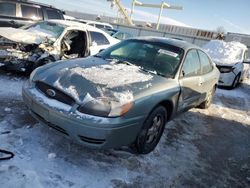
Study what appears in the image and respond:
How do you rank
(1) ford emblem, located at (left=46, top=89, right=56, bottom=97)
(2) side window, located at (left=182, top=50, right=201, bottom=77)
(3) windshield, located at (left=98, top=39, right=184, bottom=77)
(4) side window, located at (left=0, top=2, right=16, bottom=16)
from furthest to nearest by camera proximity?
(4) side window, located at (left=0, top=2, right=16, bottom=16) < (2) side window, located at (left=182, top=50, right=201, bottom=77) < (3) windshield, located at (left=98, top=39, right=184, bottom=77) < (1) ford emblem, located at (left=46, top=89, right=56, bottom=97)

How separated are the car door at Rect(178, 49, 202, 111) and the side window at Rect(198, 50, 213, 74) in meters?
0.24

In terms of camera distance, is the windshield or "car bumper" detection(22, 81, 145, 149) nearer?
"car bumper" detection(22, 81, 145, 149)

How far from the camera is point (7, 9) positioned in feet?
33.8

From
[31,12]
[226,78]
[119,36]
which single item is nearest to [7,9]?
[31,12]

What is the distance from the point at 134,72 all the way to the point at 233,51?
8554 millimetres

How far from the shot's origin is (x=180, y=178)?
12.3ft

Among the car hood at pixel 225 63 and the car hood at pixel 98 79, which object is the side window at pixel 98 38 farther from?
the car hood at pixel 225 63

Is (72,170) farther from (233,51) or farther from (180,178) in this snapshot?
(233,51)

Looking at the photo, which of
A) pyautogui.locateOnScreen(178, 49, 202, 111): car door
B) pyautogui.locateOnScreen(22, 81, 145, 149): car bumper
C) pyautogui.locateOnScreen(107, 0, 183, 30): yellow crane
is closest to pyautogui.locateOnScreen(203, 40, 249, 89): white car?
pyautogui.locateOnScreen(178, 49, 202, 111): car door

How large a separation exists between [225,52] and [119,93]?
9.17m

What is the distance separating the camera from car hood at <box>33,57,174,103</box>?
3.49 metres

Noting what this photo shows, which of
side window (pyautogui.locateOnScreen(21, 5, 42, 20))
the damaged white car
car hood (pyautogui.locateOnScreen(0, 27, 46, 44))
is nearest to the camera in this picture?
the damaged white car

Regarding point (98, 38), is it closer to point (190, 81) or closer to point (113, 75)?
point (190, 81)

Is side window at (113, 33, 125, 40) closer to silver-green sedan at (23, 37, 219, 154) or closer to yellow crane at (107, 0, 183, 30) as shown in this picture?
silver-green sedan at (23, 37, 219, 154)
